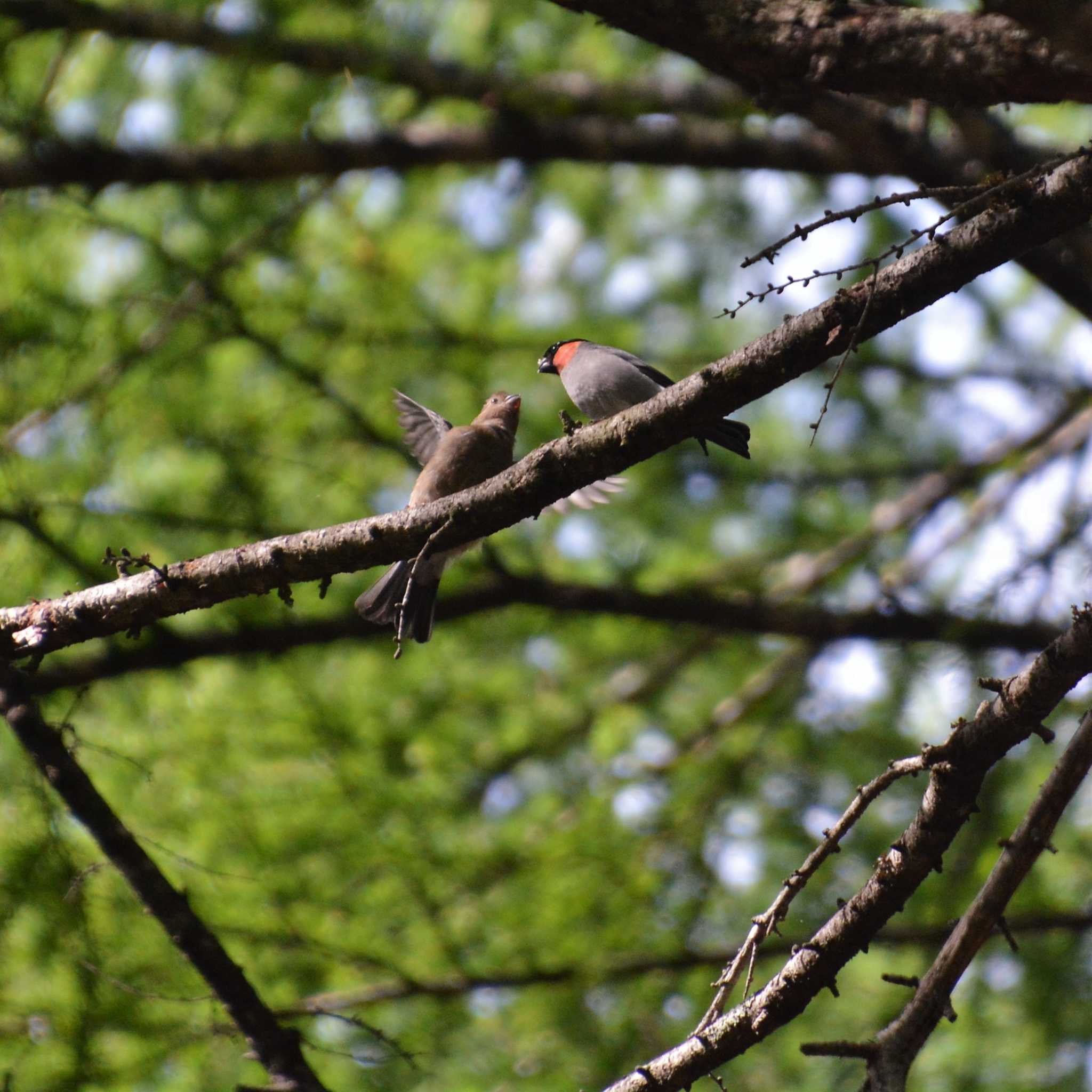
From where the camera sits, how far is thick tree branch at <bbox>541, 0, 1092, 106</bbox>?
9.10 feet

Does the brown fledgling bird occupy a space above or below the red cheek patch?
below

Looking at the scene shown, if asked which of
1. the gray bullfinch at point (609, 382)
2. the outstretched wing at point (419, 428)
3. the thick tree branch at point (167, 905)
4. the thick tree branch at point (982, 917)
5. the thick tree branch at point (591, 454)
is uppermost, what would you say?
the outstretched wing at point (419, 428)

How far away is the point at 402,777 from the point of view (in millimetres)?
4668

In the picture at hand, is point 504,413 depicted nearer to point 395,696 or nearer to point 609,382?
point 609,382

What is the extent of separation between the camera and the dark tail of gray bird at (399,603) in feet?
12.4

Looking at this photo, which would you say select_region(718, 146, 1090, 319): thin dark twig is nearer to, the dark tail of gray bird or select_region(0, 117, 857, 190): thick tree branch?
the dark tail of gray bird

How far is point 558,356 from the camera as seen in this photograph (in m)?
4.96

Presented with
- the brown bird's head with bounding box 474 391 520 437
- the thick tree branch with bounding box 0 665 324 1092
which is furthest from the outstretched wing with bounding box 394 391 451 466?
the thick tree branch with bounding box 0 665 324 1092

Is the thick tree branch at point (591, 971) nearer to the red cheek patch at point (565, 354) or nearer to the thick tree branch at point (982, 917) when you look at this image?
the thick tree branch at point (982, 917)

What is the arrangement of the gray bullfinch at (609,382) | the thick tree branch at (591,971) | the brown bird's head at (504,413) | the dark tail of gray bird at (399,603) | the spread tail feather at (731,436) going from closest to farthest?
the spread tail feather at (731,436), the dark tail of gray bird at (399,603), the thick tree branch at (591,971), the gray bullfinch at (609,382), the brown bird's head at (504,413)

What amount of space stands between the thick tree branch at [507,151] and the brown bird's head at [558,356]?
→ 105 centimetres

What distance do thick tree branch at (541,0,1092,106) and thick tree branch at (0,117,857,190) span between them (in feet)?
7.47

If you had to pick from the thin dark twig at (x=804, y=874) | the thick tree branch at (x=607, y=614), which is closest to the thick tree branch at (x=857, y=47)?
the thin dark twig at (x=804, y=874)

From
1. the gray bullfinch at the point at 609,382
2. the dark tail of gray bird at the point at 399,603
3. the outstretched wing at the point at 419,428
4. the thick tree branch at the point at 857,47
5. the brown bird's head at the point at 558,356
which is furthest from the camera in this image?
the brown bird's head at the point at 558,356
